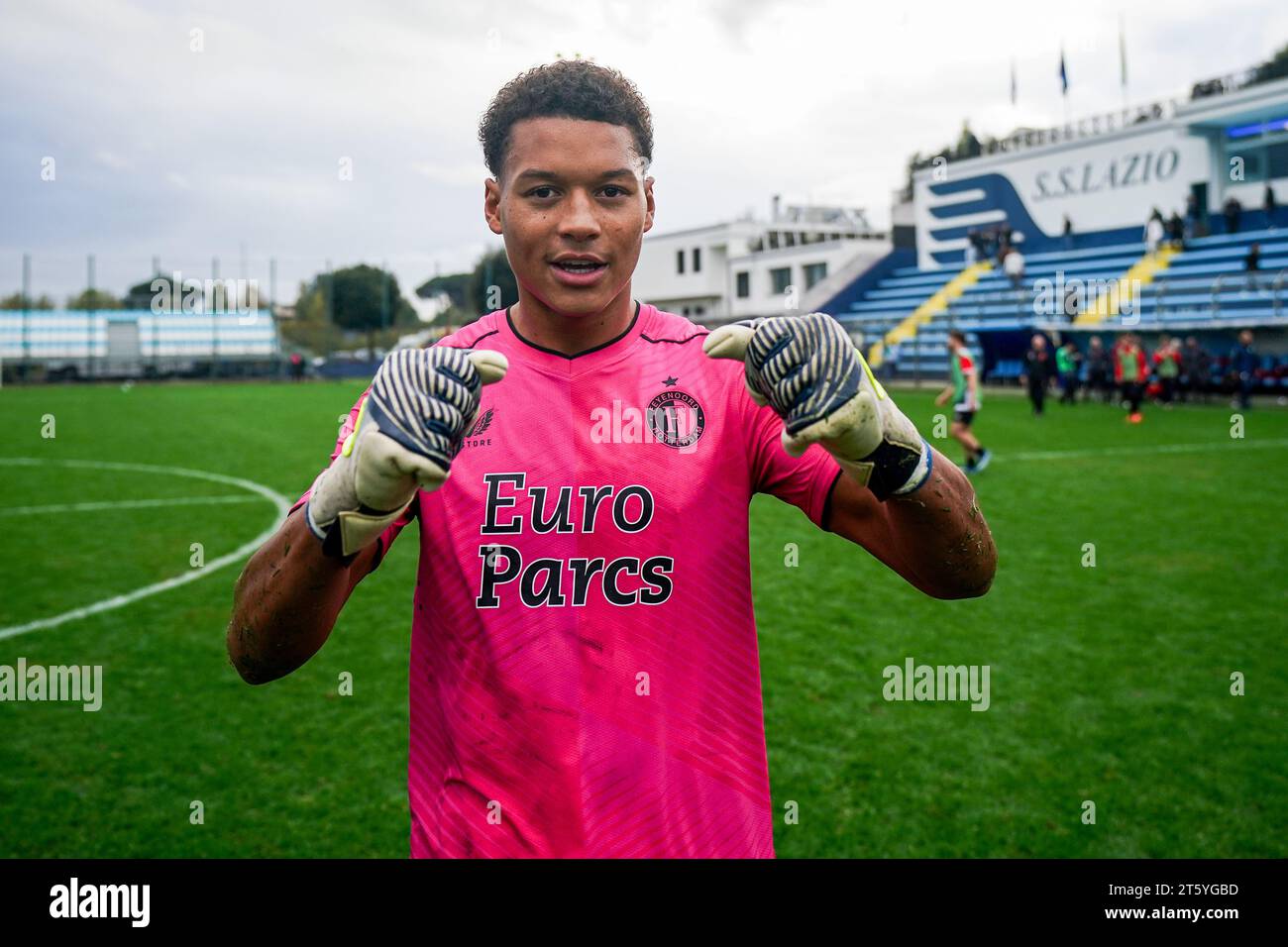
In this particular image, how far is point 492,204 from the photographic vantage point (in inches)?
91.4

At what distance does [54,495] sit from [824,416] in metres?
14.4

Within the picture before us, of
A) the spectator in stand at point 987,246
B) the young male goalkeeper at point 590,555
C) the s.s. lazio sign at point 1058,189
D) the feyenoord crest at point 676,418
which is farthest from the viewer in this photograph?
the spectator in stand at point 987,246

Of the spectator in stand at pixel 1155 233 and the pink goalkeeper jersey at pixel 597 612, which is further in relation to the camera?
the spectator in stand at pixel 1155 233

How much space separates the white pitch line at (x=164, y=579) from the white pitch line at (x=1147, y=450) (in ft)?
36.4

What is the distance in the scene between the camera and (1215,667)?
6777 mm

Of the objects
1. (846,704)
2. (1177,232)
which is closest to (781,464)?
(846,704)

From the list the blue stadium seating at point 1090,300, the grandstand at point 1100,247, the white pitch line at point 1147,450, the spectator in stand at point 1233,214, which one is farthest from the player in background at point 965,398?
the spectator in stand at point 1233,214

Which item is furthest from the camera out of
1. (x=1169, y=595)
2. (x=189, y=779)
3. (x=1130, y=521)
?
(x=1130, y=521)

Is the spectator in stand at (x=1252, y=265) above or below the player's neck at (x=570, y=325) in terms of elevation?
above

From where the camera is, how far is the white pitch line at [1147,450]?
16.9 meters

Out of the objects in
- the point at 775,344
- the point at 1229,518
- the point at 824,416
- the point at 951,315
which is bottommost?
the point at 1229,518

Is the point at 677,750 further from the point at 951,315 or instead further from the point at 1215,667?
the point at 951,315

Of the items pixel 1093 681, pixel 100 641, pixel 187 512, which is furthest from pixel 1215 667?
pixel 187 512

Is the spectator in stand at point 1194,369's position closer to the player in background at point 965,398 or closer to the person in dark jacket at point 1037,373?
the person in dark jacket at point 1037,373
